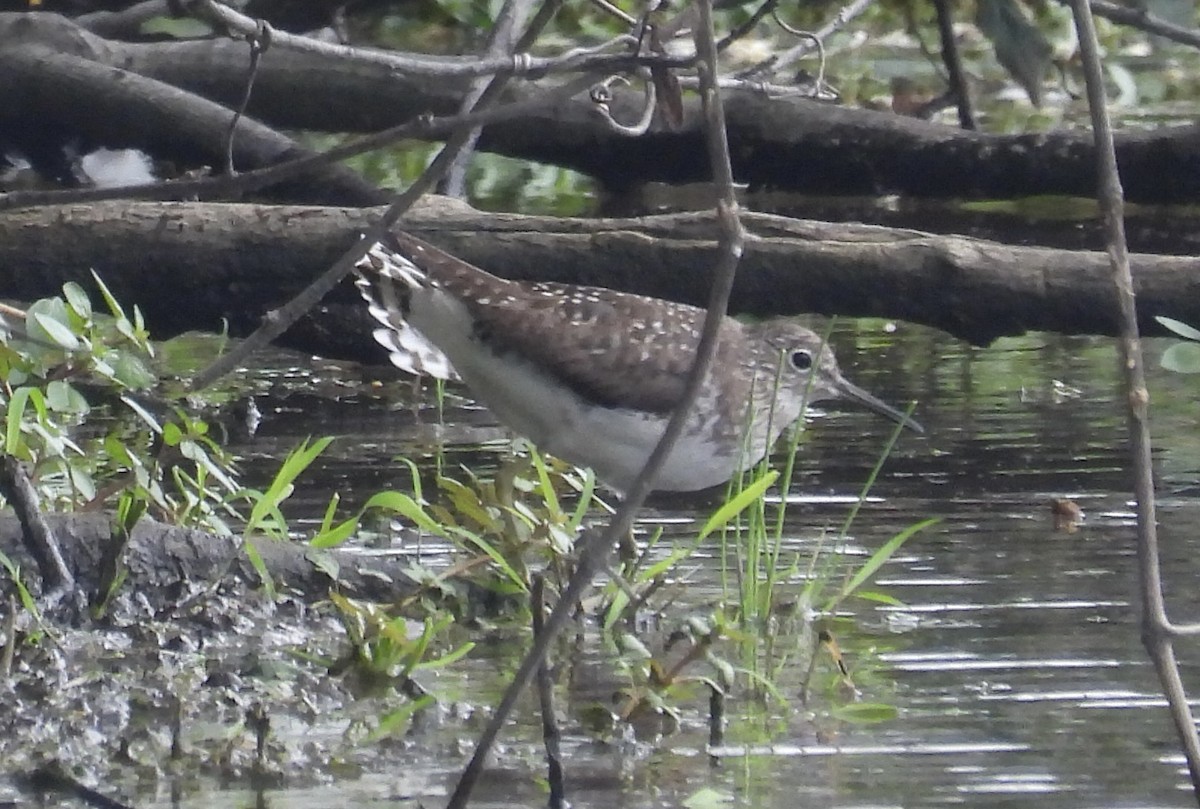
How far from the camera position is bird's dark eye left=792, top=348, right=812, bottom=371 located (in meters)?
6.29

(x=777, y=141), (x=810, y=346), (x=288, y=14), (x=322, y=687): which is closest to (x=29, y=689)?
(x=322, y=687)

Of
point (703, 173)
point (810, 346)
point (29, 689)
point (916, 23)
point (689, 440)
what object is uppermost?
point (916, 23)

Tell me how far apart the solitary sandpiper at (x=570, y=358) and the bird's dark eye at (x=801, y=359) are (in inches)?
27.7

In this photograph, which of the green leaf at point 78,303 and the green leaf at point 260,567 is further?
the green leaf at point 260,567

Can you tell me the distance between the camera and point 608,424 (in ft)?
17.5

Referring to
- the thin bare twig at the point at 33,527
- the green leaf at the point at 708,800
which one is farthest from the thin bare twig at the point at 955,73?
the green leaf at the point at 708,800

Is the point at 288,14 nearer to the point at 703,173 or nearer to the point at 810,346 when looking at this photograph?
the point at 703,173

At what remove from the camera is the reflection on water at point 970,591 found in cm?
346

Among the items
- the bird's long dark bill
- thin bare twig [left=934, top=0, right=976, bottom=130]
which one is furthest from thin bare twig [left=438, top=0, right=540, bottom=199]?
thin bare twig [left=934, top=0, right=976, bottom=130]

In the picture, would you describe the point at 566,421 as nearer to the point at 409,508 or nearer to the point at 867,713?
the point at 409,508

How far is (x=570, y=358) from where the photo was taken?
541 centimetres

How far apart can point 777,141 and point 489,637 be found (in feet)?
17.6

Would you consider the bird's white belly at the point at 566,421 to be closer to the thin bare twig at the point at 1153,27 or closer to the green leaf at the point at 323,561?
the green leaf at the point at 323,561

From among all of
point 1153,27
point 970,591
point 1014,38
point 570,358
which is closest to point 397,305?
point 570,358
